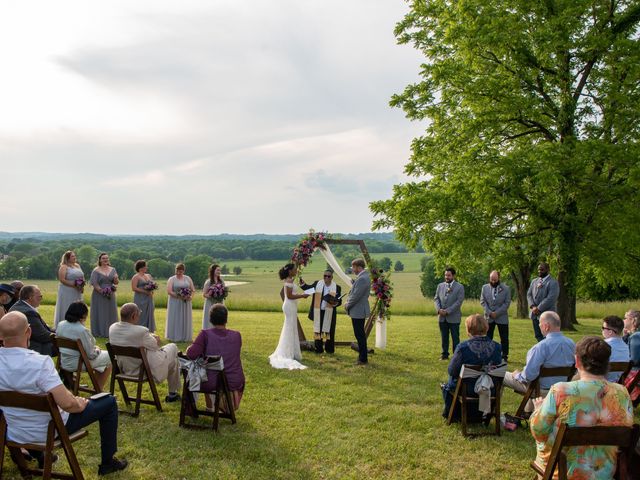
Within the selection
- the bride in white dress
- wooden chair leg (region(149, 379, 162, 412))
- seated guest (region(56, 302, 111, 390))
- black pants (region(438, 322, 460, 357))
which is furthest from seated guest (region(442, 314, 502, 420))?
black pants (region(438, 322, 460, 357))

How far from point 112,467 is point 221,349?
82.5 inches

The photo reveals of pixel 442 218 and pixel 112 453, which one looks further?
pixel 442 218

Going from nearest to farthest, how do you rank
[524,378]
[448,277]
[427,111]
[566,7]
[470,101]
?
[524,378], [448,277], [566,7], [470,101], [427,111]

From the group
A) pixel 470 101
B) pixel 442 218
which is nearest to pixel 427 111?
pixel 470 101

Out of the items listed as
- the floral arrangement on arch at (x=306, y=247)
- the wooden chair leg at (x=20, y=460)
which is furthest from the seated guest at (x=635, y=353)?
the wooden chair leg at (x=20, y=460)

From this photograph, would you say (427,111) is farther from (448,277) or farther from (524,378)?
(524,378)

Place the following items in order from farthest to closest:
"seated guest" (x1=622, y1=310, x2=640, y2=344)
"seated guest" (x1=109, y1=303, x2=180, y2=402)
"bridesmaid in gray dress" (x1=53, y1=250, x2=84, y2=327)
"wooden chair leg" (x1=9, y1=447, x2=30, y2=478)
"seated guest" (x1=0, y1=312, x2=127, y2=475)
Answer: "bridesmaid in gray dress" (x1=53, y1=250, x2=84, y2=327), "seated guest" (x1=622, y1=310, x2=640, y2=344), "seated guest" (x1=109, y1=303, x2=180, y2=402), "wooden chair leg" (x1=9, y1=447, x2=30, y2=478), "seated guest" (x1=0, y1=312, x2=127, y2=475)

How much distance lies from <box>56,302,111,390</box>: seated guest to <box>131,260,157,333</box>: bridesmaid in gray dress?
238 inches

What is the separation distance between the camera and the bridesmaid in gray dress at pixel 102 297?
14.1 m

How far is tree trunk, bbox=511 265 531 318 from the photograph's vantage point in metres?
27.6

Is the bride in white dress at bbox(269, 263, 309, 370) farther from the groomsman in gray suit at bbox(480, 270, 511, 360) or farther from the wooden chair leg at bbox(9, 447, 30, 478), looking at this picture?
the wooden chair leg at bbox(9, 447, 30, 478)

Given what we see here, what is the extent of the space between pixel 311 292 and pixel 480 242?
338 inches

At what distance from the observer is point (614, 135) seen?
1853cm

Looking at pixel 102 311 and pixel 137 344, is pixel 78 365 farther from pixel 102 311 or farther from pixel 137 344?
pixel 102 311
